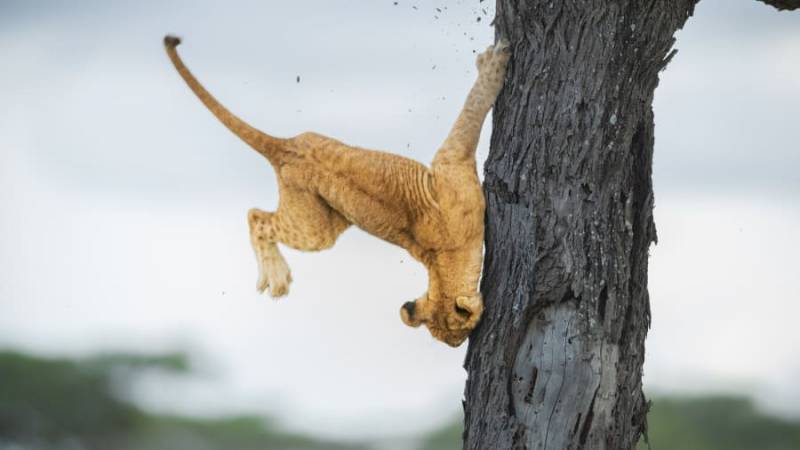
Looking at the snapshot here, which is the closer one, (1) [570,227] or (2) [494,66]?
(1) [570,227]

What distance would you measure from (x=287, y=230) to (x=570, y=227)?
1457 mm

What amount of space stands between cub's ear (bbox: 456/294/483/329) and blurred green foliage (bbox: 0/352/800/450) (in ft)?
37.4

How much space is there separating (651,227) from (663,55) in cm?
84

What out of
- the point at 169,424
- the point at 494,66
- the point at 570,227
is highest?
the point at 169,424

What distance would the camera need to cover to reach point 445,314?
558 centimetres

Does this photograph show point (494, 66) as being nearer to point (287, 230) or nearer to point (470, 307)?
point (470, 307)

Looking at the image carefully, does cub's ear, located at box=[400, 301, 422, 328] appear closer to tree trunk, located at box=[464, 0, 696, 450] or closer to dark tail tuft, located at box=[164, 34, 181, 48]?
tree trunk, located at box=[464, 0, 696, 450]

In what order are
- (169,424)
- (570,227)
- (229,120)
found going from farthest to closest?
(169,424), (229,120), (570,227)

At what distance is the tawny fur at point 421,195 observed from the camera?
550 cm

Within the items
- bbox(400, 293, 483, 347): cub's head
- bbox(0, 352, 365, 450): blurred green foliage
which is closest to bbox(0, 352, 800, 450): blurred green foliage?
bbox(0, 352, 365, 450): blurred green foliage

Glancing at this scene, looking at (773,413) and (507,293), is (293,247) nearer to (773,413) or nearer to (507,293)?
(507,293)

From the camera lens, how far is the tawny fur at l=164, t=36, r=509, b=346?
550 centimetres

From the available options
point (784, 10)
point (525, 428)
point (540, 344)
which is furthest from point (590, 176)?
point (784, 10)

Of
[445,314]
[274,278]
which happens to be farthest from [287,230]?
[445,314]
